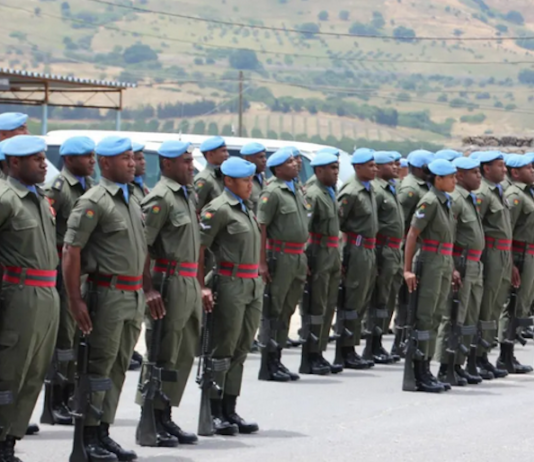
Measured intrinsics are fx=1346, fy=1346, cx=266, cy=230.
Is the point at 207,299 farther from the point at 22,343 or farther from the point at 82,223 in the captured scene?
the point at 22,343

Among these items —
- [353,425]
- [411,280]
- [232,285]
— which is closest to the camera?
[232,285]

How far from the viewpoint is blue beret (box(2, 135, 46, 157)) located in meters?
7.84

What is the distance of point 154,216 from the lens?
8.92m

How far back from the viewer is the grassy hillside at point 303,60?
11206 cm

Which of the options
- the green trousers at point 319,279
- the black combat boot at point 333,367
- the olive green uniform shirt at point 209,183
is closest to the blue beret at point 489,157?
the green trousers at point 319,279

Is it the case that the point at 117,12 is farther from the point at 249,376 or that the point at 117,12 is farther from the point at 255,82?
the point at 249,376

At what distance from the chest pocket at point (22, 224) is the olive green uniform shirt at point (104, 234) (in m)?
0.41

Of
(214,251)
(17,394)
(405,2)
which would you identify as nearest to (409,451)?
(214,251)

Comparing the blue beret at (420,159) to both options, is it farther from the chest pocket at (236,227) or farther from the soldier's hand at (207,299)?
the soldier's hand at (207,299)

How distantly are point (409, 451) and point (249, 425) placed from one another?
1.25 m

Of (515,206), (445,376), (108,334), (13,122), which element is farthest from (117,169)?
(515,206)

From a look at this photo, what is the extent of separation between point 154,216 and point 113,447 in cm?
160

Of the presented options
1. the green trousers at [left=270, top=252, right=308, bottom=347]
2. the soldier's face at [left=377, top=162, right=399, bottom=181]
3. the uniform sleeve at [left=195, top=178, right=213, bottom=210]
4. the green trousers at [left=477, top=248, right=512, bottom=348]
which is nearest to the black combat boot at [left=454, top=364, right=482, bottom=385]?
the green trousers at [left=477, top=248, right=512, bottom=348]

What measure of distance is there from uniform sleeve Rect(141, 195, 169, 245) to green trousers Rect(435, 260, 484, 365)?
3974 mm
